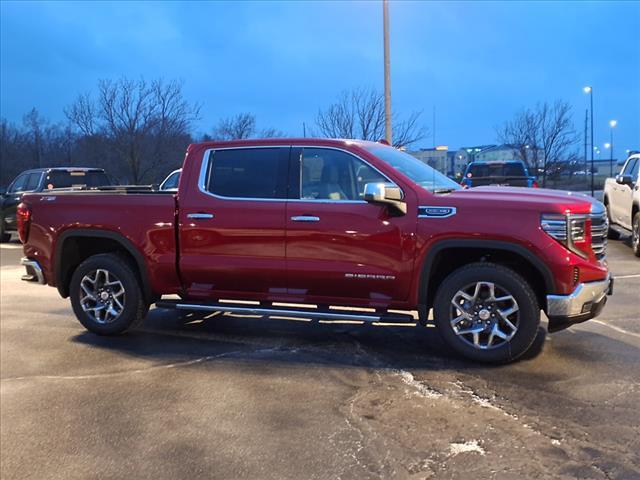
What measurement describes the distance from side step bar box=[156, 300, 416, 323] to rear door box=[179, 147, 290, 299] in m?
0.13

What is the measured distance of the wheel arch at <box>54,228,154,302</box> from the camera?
582 cm

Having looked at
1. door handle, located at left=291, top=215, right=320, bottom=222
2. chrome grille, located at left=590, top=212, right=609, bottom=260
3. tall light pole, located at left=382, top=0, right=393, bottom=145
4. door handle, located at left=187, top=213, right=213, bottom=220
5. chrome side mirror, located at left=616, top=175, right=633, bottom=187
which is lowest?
chrome grille, located at left=590, top=212, right=609, bottom=260

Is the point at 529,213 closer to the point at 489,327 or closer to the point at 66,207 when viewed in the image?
the point at 489,327

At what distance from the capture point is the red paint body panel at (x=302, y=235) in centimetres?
471

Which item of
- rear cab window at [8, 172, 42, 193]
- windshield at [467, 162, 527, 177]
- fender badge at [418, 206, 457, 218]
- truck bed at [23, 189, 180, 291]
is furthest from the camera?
rear cab window at [8, 172, 42, 193]

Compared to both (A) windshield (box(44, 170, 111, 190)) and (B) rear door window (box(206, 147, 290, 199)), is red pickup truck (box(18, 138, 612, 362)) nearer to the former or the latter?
(B) rear door window (box(206, 147, 290, 199))

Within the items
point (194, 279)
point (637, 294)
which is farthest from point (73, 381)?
point (637, 294)

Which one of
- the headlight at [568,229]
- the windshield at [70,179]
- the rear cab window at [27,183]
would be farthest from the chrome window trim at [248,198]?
the rear cab window at [27,183]

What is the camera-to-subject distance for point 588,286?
4617 mm

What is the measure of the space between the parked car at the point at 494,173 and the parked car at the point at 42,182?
927 centimetres

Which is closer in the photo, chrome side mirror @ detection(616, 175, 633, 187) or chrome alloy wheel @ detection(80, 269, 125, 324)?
chrome alloy wheel @ detection(80, 269, 125, 324)

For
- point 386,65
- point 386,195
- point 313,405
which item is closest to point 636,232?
point 386,65

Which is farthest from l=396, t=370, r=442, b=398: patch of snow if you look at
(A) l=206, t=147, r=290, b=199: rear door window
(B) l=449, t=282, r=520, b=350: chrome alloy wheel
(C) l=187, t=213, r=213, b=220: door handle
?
(C) l=187, t=213, r=213, b=220: door handle

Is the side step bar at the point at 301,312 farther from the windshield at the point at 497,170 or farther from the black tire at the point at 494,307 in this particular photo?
the windshield at the point at 497,170
